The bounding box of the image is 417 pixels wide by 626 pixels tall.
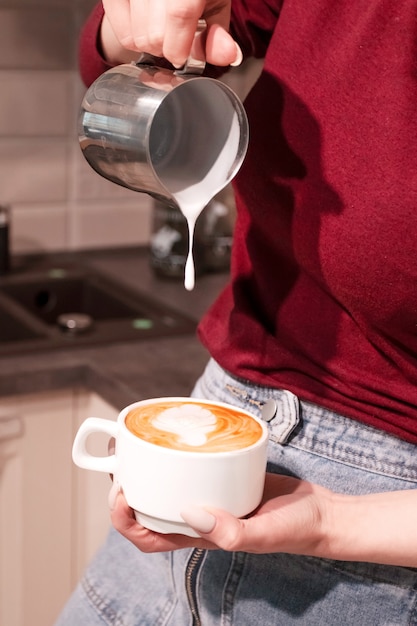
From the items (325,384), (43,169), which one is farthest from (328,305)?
(43,169)

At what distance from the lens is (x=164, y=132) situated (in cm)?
76

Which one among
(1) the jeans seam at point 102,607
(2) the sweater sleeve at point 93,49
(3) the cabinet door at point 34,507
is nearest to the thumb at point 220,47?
(2) the sweater sleeve at point 93,49

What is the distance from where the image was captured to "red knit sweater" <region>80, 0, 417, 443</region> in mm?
728

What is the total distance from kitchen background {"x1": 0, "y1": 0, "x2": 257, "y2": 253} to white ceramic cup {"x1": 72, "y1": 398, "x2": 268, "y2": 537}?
1.23 m

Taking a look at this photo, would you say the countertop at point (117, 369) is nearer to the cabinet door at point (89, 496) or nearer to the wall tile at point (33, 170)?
the cabinet door at point (89, 496)

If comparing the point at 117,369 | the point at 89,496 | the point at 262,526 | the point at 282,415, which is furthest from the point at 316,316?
the point at 89,496

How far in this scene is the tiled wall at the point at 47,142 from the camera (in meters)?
1.83

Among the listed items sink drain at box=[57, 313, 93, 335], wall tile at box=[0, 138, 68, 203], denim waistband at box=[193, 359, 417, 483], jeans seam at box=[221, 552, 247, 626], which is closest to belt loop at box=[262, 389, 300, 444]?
denim waistband at box=[193, 359, 417, 483]

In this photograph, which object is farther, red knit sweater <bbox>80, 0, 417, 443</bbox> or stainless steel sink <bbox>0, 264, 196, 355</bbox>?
stainless steel sink <bbox>0, 264, 196, 355</bbox>

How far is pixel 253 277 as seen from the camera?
2.88 ft

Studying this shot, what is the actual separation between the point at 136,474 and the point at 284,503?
0.40 ft

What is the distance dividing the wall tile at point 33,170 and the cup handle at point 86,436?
1209mm

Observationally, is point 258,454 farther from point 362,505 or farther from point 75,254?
point 75,254

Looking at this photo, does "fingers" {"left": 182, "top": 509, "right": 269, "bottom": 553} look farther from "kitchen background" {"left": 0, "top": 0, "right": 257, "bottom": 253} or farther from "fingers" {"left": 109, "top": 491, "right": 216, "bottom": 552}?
"kitchen background" {"left": 0, "top": 0, "right": 257, "bottom": 253}
